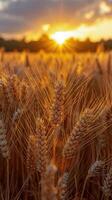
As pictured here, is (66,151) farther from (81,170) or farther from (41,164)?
(81,170)

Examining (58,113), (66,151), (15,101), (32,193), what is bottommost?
(32,193)

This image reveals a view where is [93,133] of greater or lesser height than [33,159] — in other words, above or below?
above

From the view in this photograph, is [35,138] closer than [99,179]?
Yes

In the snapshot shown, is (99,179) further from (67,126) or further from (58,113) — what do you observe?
(58,113)

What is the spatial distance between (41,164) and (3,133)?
0.54ft

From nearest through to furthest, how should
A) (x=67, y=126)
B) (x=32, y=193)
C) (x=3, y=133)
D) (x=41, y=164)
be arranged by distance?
(x=41, y=164), (x=3, y=133), (x=32, y=193), (x=67, y=126)

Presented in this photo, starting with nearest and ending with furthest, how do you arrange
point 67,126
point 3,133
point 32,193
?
1. point 3,133
2. point 32,193
3. point 67,126

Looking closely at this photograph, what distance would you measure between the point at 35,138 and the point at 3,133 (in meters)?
0.10

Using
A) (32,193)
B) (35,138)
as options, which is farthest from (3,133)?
(32,193)

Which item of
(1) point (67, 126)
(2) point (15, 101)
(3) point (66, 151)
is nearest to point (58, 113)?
(3) point (66, 151)

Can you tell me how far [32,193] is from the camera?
135 cm

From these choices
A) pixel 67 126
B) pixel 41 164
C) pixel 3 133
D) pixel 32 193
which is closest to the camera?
pixel 41 164

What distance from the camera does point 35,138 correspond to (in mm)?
1110

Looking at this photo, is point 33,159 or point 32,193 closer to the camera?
point 33,159
